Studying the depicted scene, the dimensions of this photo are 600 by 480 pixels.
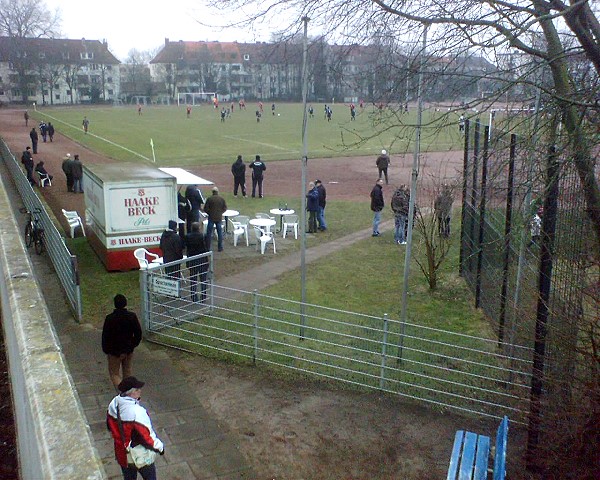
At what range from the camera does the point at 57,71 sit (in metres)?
109

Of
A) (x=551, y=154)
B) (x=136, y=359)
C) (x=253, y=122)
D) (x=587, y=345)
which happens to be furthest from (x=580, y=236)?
(x=253, y=122)

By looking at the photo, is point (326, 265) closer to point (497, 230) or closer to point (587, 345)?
point (497, 230)

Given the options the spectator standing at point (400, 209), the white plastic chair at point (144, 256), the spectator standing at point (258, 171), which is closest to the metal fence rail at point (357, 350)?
the white plastic chair at point (144, 256)

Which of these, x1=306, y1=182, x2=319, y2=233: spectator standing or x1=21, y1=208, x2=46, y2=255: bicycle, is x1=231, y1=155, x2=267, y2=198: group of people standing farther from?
x1=21, y1=208, x2=46, y2=255: bicycle

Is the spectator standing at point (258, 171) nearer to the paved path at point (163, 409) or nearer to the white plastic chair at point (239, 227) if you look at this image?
the white plastic chair at point (239, 227)

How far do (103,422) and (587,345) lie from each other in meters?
5.52

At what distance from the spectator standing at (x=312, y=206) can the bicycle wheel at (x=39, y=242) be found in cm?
711

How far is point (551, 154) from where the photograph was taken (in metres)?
5.80

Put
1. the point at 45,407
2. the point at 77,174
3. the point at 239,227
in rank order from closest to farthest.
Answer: the point at 45,407
the point at 239,227
the point at 77,174

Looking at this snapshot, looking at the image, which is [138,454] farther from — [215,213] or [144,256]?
[215,213]

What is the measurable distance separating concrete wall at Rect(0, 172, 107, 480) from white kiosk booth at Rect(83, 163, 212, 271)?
28.7 ft

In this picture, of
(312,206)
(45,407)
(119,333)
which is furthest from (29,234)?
(45,407)

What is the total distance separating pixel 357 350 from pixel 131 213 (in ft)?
23.1

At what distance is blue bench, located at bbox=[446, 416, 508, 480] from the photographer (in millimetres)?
5750
